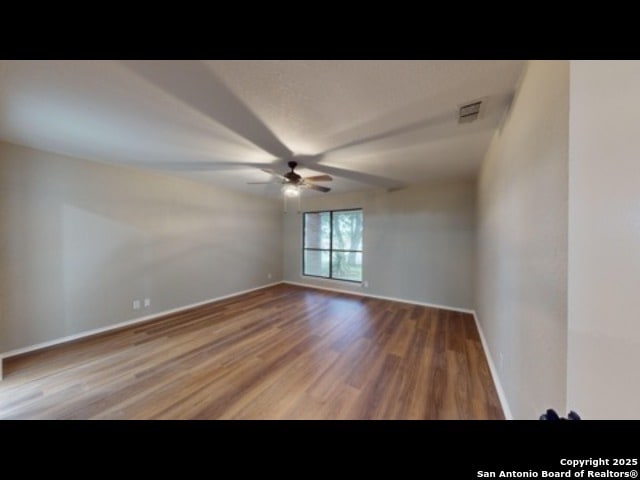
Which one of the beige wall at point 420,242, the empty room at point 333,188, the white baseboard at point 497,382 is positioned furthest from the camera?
the beige wall at point 420,242

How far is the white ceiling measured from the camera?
1.28 meters

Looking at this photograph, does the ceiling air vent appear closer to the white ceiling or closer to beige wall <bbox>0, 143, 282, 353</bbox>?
the white ceiling

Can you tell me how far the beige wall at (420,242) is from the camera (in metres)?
3.80

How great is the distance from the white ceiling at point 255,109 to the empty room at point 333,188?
0.06 feet

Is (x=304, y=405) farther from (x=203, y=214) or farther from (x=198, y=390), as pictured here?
(x=203, y=214)

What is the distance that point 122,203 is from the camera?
10.4 feet

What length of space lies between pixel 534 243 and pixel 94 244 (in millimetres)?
4564

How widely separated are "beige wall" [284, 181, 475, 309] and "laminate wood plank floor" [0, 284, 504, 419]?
705mm

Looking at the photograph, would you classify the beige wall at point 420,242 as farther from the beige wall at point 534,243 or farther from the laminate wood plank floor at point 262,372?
the beige wall at point 534,243

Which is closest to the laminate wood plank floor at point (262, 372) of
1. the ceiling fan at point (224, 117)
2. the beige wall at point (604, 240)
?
the beige wall at point (604, 240)

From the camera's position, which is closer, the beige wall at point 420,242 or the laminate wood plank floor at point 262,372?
the laminate wood plank floor at point 262,372

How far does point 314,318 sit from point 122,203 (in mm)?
3403

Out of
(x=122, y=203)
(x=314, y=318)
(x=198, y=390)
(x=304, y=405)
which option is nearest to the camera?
(x=304, y=405)
